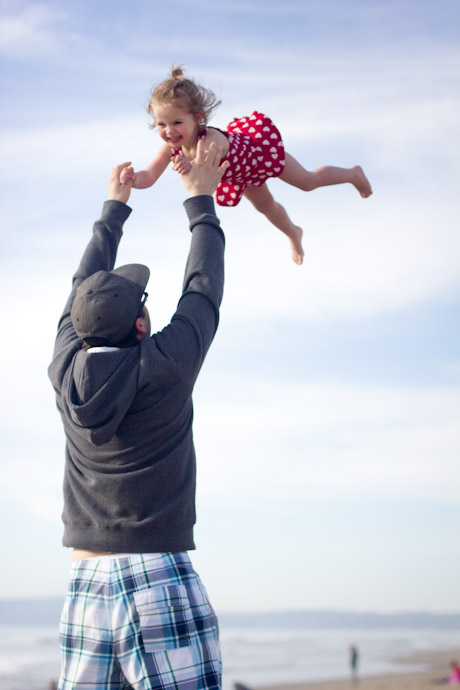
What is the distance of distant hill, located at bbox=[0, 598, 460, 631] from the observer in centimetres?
7269

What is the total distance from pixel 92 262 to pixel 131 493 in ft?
3.32

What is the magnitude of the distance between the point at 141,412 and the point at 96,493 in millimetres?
307

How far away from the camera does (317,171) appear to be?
4.90 meters

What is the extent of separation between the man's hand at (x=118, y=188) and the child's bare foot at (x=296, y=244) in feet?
5.97

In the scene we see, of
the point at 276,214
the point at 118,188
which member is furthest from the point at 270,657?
the point at 118,188

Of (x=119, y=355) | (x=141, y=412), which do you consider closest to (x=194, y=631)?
(x=141, y=412)

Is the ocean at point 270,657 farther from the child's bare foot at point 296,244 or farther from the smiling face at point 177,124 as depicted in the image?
the smiling face at point 177,124

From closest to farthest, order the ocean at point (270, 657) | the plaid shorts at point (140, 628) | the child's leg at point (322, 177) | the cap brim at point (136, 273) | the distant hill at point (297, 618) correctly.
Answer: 1. the plaid shorts at point (140, 628)
2. the cap brim at point (136, 273)
3. the child's leg at point (322, 177)
4. the ocean at point (270, 657)
5. the distant hill at point (297, 618)

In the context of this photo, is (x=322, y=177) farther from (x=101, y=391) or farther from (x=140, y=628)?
(x=140, y=628)

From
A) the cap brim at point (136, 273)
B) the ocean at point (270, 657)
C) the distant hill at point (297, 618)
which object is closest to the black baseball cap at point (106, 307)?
the cap brim at point (136, 273)

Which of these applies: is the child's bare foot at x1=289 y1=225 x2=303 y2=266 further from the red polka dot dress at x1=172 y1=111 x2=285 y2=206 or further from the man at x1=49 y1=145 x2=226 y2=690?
the man at x1=49 y1=145 x2=226 y2=690

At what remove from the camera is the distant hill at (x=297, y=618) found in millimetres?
72688

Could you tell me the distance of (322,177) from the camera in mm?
4891

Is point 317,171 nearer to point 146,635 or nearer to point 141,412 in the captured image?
point 141,412
